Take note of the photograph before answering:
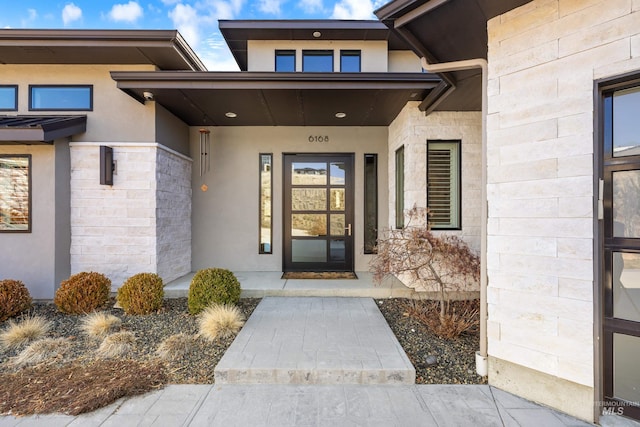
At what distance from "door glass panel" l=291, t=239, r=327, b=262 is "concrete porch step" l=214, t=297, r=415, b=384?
→ 1973 mm

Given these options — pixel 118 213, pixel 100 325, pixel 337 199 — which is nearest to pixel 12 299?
pixel 100 325

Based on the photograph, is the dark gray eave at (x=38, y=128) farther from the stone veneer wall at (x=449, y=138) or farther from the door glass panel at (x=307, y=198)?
the stone veneer wall at (x=449, y=138)

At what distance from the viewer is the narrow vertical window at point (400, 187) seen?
551cm

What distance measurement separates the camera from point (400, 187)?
18.5 ft

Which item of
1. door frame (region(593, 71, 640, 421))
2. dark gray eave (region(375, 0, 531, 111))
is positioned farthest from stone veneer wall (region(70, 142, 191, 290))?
door frame (region(593, 71, 640, 421))

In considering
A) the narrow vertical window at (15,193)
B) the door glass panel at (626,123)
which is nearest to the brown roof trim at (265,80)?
the narrow vertical window at (15,193)

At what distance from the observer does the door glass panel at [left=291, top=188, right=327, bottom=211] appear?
6.41 m

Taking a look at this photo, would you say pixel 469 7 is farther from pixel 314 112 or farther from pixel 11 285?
pixel 11 285

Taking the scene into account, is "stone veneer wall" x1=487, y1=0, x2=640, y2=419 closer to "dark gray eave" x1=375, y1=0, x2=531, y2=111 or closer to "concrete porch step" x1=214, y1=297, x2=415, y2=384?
"dark gray eave" x1=375, y1=0, x2=531, y2=111

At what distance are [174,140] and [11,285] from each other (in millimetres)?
3281

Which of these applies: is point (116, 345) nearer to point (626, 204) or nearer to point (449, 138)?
point (626, 204)

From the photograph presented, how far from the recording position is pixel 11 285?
13.9 ft

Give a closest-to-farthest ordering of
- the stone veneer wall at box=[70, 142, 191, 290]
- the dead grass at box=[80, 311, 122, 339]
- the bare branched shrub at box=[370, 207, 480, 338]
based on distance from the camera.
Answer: the dead grass at box=[80, 311, 122, 339], the bare branched shrub at box=[370, 207, 480, 338], the stone veneer wall at box=[70, 142, 191, 290]

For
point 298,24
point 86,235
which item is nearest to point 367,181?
point 298,24
